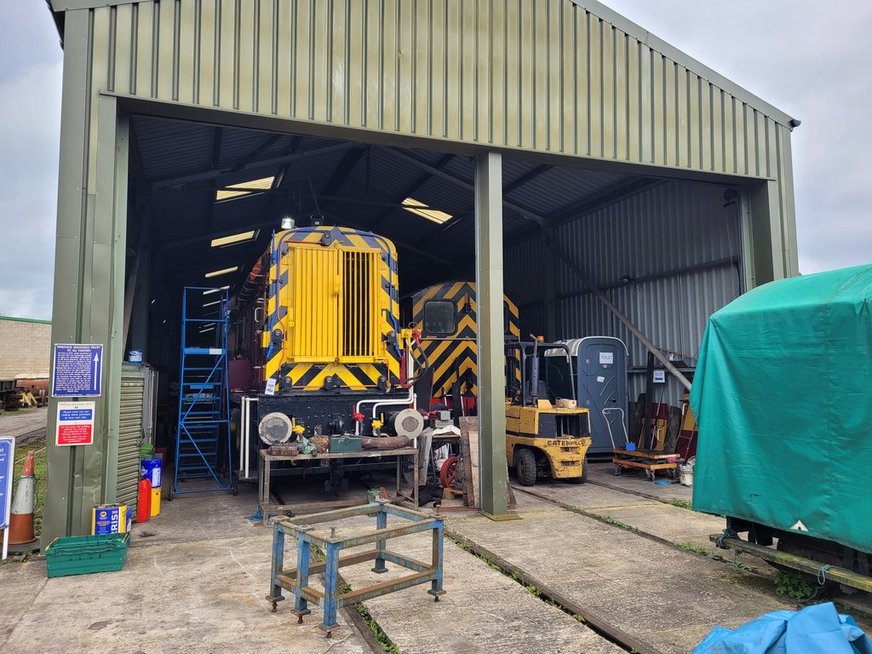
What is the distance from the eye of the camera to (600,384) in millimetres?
11094

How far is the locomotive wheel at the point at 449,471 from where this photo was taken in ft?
26.8

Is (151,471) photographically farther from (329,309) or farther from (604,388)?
(604,388)

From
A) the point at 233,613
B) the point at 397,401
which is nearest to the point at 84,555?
the point at 233,613

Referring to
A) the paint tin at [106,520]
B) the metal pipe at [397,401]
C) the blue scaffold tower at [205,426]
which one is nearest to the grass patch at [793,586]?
the metal pipe at [397,401]

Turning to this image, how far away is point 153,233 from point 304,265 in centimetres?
694

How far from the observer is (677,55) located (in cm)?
807

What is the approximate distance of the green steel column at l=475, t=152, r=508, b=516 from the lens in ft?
23.1

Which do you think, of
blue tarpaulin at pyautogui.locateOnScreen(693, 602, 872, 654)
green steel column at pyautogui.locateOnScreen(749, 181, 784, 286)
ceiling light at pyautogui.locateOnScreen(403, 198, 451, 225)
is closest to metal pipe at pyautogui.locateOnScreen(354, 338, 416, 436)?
green steel column at pyautogui.locateOnScreen(749, 181, 784, 286)

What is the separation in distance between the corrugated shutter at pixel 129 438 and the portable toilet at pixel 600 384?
22.8 ft

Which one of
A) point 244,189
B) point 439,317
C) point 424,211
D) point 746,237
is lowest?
point 439,317

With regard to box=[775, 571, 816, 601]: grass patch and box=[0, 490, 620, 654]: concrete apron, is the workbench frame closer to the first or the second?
box=[0, 490, 620, 654]: concrete apron

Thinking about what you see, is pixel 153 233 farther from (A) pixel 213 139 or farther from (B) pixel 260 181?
(A) pixel 213 139

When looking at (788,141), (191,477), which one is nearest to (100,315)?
(191,477)

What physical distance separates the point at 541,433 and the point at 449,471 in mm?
1674
